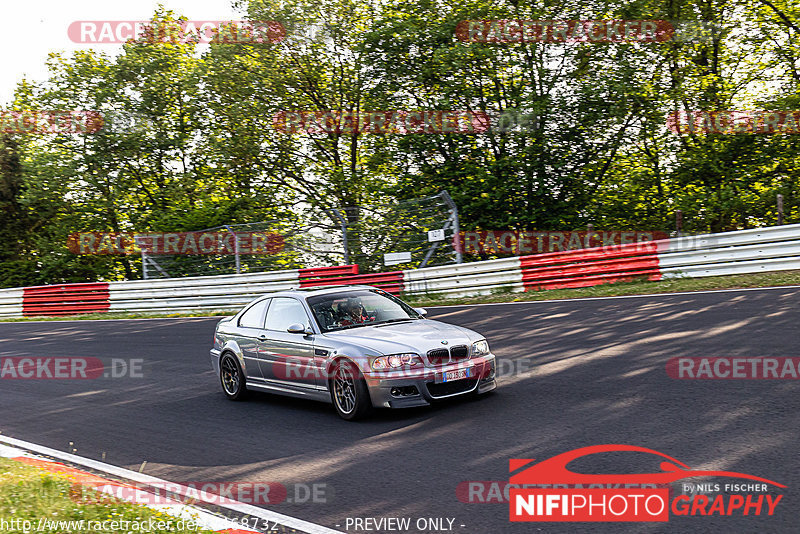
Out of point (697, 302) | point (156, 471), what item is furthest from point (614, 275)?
point (156, 471)

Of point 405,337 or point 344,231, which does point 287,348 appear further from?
point 344,231

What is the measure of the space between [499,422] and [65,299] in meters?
24.2

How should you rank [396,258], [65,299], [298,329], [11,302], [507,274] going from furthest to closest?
[11,302] < [65,299] < [396,258] < [507,274] < [298,329]

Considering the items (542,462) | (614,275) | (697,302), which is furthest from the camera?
(614,275)

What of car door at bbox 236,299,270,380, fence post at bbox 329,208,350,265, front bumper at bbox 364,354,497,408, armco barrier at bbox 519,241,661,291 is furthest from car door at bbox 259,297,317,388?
fence post at bbox 329,208,350,265

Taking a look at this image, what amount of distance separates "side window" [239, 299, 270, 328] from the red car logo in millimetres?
4640

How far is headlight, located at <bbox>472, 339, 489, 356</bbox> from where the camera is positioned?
7.82 meters

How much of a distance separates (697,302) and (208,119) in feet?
88.1

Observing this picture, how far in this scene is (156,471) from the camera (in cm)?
652

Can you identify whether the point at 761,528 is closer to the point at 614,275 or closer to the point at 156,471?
the point at 156,471

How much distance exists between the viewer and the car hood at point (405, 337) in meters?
7.51

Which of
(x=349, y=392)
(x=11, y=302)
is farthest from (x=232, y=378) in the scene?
(x=11, y=302)

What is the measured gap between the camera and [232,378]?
961cm

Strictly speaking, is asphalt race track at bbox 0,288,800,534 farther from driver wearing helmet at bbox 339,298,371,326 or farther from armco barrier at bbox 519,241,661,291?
armco barrier at bbox 519,241,661,291
